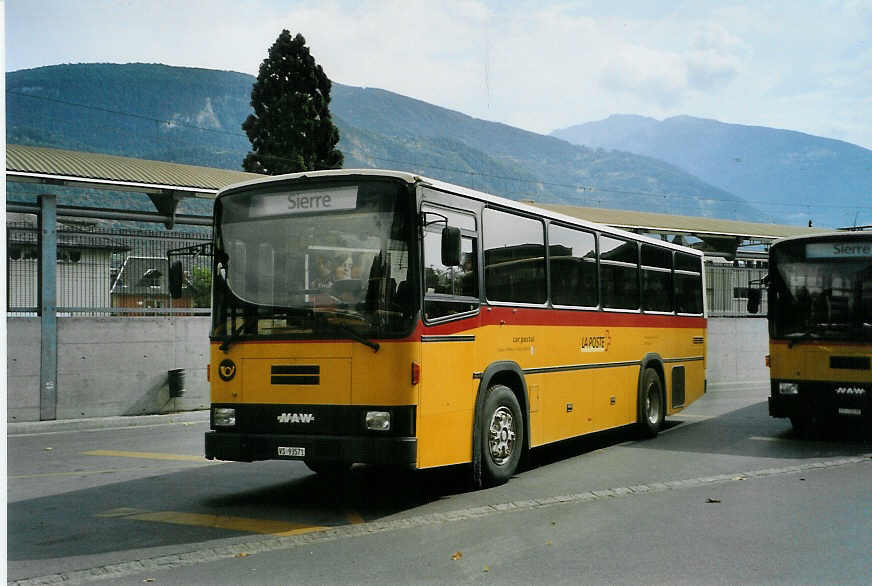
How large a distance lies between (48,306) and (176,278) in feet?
25.3

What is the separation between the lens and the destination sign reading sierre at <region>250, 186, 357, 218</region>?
29.6ft

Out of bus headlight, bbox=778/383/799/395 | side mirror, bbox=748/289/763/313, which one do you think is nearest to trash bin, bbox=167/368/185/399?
side mirror, bbox=748/289/763/313

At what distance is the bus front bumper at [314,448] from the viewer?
852 cm

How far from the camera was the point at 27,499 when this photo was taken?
957cm

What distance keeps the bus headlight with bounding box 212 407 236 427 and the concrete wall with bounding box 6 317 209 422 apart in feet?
28.3

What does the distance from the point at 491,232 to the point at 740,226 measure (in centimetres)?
2722

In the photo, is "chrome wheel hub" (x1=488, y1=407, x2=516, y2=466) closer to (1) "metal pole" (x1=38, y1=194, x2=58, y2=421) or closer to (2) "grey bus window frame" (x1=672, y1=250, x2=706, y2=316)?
(2) "grey bus window frame" (x1=672, y1=250, x2=706, y2=316)

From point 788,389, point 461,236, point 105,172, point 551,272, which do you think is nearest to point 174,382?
point 105,172

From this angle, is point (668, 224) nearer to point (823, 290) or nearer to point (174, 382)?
point (823, 290)

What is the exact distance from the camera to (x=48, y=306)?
17.0 metres

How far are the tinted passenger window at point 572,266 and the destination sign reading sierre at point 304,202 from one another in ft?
11.5

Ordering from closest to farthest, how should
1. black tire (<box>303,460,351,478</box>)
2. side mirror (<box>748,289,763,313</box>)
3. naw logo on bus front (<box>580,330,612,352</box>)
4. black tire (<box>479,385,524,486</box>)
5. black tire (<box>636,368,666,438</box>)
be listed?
black tire (<box>479,385,524,486</box>)
black tire (<box>303,460,351,478</box>)
naw logo on bus front (<box>580,330,612,352</box>)
black tire (<box>636,368,666,438</box>)
side mirror (<box>748,289,763,313</box>)

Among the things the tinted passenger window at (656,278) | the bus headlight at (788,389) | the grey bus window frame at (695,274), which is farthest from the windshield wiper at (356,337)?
the grey bus window frame at (695,274)

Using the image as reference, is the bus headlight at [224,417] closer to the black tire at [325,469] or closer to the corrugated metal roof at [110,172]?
the black tire at [325,469]
